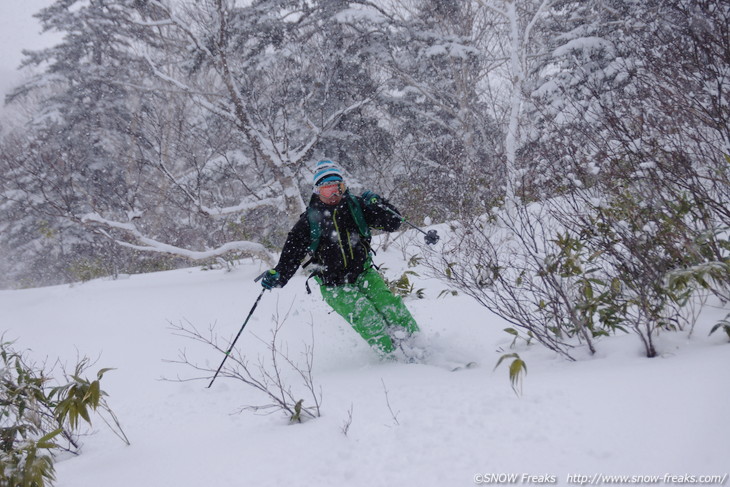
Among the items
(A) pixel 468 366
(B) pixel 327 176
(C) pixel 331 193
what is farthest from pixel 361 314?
(B) pixel 327 176

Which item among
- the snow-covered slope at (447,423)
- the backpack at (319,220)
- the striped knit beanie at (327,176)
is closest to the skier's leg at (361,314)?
the snow-covered slope at (447,423)

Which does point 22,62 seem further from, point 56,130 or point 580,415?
point 580,415

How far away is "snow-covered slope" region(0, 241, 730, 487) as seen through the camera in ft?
5.12

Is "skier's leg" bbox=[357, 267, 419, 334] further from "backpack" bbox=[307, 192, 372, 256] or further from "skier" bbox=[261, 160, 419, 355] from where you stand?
"backpack" bbox=[307, 192, 372, 256]

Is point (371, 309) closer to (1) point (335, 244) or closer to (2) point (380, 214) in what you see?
(1) point (335, 244)

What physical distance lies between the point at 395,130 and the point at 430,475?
16154 mm

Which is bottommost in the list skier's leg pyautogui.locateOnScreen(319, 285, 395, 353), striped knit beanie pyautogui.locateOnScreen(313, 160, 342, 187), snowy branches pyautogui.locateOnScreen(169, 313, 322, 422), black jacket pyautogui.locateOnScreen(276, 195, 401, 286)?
snowy branches pyautogui.locateOnScreen(169, 313, 322, 422)

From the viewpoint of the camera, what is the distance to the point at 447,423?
203 centimetres

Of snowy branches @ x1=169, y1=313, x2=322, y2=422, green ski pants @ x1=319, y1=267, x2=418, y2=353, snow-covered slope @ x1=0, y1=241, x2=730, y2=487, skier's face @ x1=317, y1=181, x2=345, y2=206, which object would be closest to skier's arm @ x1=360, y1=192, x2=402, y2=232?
skier's face @ x1=317, y1=181, x2=345, y2=206

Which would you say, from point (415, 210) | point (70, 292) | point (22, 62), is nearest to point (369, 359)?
point (415, 210)

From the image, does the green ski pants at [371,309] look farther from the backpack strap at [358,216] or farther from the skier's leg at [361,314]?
the backpack strap at [358,216]

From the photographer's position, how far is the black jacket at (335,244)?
364cm

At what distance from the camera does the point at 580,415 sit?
180 centimetres

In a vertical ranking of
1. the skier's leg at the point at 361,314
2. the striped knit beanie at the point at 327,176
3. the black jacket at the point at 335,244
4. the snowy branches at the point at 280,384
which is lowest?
the snowy branches at the point at 280,384
